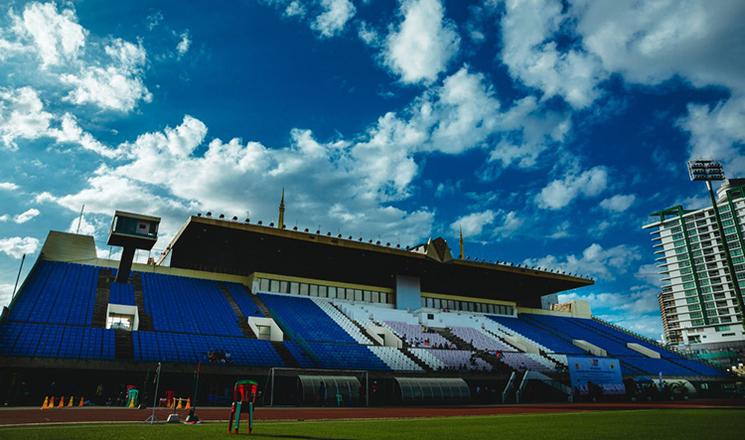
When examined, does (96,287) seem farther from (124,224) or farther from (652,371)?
(652,371)

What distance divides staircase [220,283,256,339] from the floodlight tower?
8876 millimetres

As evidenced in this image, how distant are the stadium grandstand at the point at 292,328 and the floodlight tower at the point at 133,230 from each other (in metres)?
0.14

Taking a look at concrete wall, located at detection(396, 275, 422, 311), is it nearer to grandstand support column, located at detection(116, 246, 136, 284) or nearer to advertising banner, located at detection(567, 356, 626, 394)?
advertising banner, located at detection(567, 356, 626, 394)

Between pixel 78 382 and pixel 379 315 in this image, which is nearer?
pixel 78 382

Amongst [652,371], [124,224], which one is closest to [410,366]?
[124,224]

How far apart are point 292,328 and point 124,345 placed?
1421cm

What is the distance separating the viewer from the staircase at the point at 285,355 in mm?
34719

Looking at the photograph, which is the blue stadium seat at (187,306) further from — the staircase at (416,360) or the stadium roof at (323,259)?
the staircase at (416,360)

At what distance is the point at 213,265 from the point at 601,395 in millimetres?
39162

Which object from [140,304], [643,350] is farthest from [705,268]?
[140,304]

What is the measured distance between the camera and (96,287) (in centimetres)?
3994

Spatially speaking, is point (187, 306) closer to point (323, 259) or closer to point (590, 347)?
point (323, 259)

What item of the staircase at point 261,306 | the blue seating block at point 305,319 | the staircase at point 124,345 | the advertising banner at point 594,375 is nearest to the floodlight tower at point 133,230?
the staircase at point 124,345

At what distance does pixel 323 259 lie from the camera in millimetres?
52156
